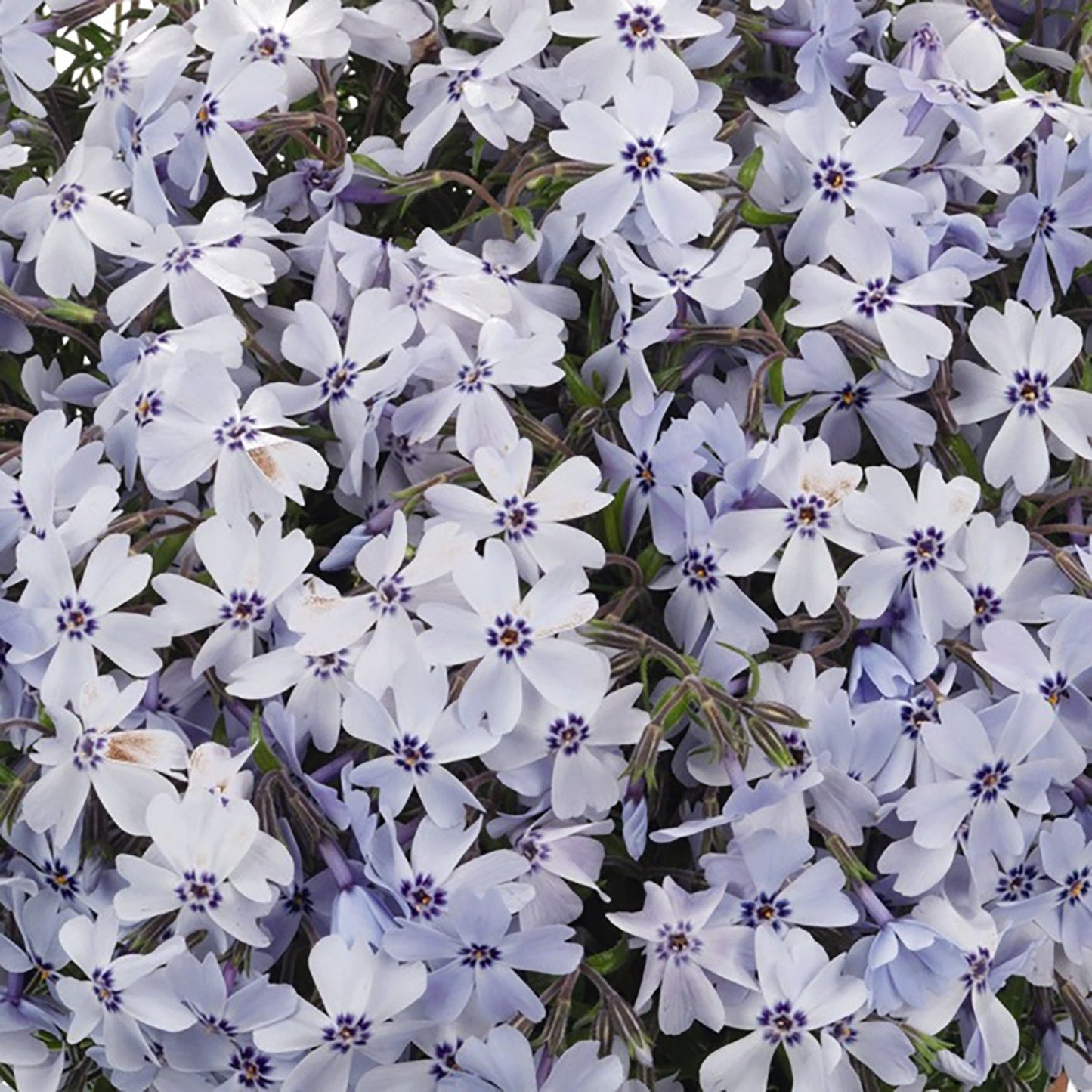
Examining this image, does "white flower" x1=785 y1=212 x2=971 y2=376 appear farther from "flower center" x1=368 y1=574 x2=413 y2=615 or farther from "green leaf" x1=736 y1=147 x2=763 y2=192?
"flower center" x1=368 y1=574 x2=413 y2=615

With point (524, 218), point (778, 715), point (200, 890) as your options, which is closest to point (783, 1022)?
point (778, 715)

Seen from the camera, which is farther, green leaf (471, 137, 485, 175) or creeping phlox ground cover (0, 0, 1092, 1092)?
green leaf (471, 137, 485, 175)

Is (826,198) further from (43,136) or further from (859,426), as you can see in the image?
(43,136)

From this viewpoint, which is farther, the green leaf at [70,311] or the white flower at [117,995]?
the green leaf at [70,311]

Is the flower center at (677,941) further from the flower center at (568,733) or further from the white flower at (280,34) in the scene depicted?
the white flower at (280,34)

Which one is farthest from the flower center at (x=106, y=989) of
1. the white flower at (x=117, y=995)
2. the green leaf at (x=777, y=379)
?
the green leaf at (x=777, y=379)

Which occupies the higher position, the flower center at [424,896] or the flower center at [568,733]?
the flower center at [568,733]

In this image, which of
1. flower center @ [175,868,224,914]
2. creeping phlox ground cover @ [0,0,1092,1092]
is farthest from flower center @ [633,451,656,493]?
flower center @ [175,868,224,914]

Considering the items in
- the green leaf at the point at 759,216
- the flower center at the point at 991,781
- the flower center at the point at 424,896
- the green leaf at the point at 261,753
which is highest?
the green leaf at the point at 759,216
